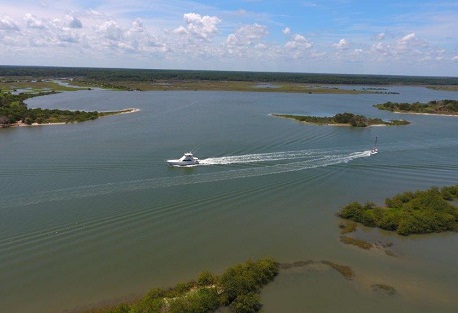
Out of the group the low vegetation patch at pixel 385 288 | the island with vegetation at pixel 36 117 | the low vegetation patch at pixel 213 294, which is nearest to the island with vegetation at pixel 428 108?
the island with vegetation at pixel 36 117

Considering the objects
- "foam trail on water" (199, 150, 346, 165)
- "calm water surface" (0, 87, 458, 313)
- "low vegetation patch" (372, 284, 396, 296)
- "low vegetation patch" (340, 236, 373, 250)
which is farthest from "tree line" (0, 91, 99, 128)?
"low vegetation patch" (372, 284, 396, 296)

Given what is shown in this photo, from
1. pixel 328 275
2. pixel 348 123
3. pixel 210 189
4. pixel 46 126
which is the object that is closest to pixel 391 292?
pixel 328 275

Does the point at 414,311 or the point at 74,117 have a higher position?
the point at 74,117

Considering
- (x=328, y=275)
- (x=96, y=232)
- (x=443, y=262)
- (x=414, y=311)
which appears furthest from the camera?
(x=96, y=232)

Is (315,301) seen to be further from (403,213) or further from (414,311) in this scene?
(403,213)

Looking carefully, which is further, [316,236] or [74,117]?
[74,117]

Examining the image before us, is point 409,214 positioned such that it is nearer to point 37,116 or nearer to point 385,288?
point 385,288
